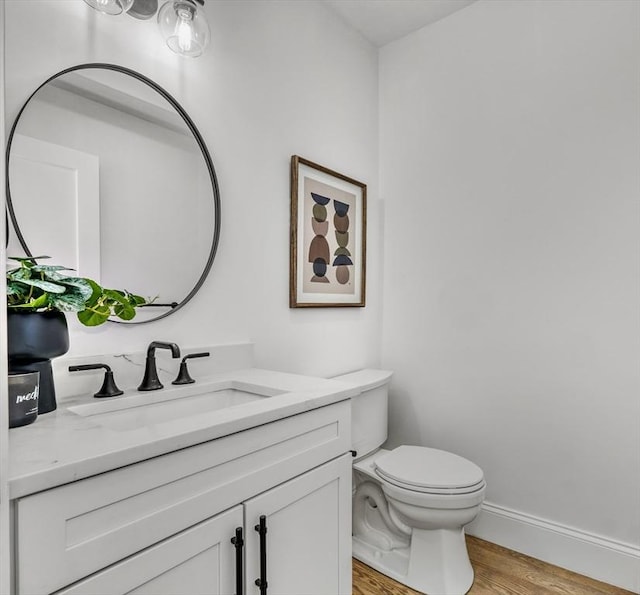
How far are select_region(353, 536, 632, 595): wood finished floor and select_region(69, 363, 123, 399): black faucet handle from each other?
47.7 inches

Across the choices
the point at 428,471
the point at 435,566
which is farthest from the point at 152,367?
the point at 435,566

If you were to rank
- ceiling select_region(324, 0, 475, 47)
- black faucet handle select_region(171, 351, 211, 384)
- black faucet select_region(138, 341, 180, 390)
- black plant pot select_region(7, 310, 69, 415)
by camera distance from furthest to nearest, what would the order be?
ceiling select_region(324, 0, 475, 47), black faucet handle select_region(171, 351, 211, 384), black faucet select_region(138, 341, 180, 390), black plant pot select_region(7, 310, 69, 415)

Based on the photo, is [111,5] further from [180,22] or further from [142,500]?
[142,500]

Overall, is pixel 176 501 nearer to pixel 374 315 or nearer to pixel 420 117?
pixel 374 315

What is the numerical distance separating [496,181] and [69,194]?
1754mm

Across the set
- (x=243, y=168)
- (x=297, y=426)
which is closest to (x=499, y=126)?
(x=243, y=168)

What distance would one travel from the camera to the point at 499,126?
2029 millimetres

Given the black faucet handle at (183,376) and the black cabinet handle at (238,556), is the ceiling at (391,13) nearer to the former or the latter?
the black faucet handle at (183,376)

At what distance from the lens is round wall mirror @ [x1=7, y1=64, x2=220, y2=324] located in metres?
1.12

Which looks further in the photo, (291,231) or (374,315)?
(374,315)

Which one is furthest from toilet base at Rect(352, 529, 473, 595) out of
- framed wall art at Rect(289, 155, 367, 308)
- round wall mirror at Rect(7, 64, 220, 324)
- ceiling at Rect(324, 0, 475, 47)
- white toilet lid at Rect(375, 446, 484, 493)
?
ceiling at Rect(324, 0, 475, 47)

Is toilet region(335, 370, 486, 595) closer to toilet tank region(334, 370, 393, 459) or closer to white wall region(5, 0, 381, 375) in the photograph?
Result: toilet tank region(334, 370, 393, 459)

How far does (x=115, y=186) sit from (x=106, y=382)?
0.57m

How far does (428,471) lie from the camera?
169 centimetres
